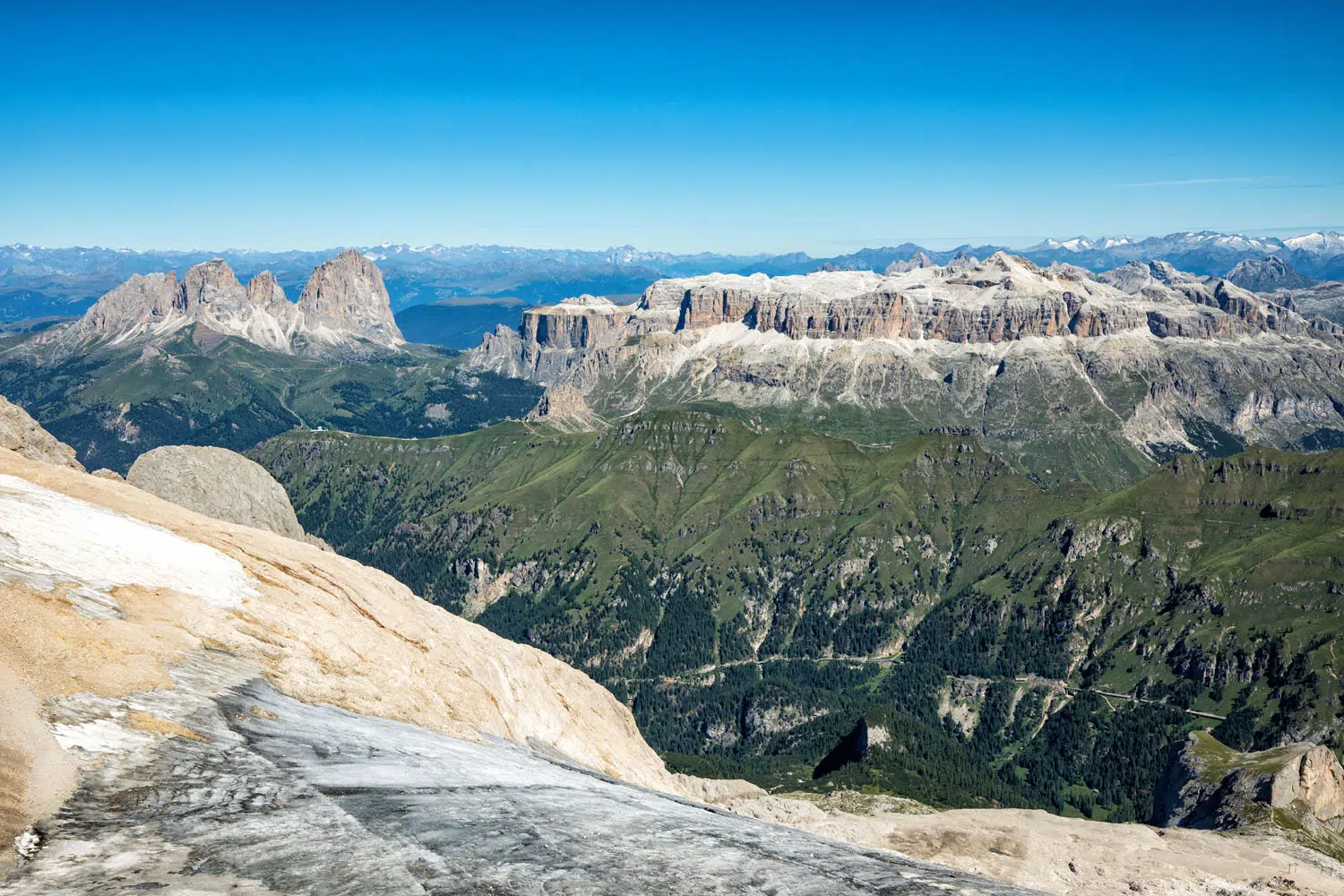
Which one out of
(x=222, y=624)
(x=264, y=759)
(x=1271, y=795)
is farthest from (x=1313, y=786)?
(x=264, y=759)

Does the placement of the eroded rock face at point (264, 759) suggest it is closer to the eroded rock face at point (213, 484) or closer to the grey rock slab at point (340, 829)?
the grey rock slab at point (340, 829)

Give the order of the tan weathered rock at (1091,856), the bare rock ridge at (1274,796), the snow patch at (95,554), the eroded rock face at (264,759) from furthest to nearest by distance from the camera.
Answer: the bare rock ridge at (1274,796) → the tan weathered rock at (1091,856) → the snow patch at (95,554) → the eroded rock face at (264,759)

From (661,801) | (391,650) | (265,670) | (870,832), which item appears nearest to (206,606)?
(265,670)

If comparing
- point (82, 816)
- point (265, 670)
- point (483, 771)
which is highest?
point (82, 816)

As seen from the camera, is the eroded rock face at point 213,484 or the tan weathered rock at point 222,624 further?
the eroded rock face at point 213,484

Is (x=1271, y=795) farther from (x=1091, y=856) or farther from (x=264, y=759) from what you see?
(x=264, y=759)

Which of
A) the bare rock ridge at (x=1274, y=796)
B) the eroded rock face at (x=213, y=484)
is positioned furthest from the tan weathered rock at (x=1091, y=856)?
the eroded rock face at (x=213, y=484)

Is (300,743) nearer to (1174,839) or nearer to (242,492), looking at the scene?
(1174,839)
